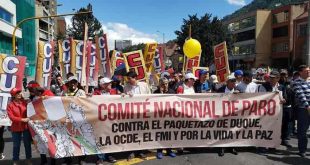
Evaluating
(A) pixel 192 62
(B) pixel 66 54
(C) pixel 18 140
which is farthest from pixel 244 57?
(C) pixel 18 140

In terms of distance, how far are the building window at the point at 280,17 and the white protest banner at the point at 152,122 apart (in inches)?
2815

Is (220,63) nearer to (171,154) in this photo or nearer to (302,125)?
(302,125)

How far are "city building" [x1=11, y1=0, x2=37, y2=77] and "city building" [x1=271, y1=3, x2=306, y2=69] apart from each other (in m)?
44.5

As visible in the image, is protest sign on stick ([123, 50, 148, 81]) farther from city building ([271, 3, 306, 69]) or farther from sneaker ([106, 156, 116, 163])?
city building ([271, 3, 306, 69])

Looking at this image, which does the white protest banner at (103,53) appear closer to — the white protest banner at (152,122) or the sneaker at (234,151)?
the white protest banner at (152,122)

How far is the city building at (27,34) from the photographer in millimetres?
60688

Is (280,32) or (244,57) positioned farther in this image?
(244,57)

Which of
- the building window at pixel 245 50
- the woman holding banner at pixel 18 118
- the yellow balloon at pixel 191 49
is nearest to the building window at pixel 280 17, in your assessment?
the building window at pixel 245 50

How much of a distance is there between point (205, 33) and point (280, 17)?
25.5 m

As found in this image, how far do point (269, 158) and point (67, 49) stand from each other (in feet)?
21.3

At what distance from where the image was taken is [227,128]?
7980mm

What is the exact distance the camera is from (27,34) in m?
65.3

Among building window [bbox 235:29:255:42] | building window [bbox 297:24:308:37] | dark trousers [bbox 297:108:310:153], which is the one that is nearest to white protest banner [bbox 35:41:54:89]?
dark trousers [bbox 297:108:310:153]

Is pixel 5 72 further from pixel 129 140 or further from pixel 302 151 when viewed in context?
pixel 302 151
